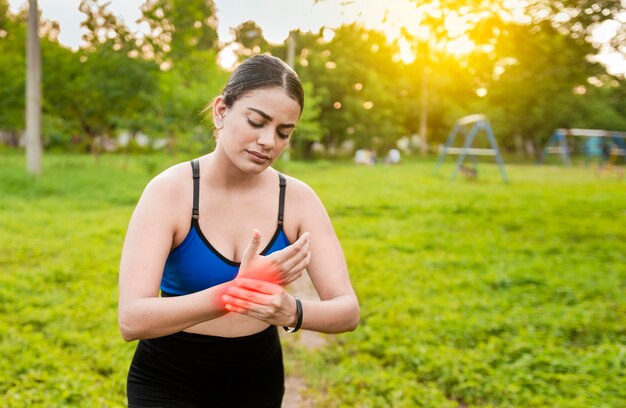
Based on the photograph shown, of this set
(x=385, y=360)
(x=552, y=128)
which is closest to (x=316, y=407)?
(x=385, y=360)

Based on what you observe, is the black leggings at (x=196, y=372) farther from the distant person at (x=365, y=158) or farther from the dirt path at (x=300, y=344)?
the distant person at (x=365, y=158)

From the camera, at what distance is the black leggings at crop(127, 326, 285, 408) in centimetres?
196

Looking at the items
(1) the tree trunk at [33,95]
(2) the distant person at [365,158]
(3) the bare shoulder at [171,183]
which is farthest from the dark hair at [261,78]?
(2) the distant person at [365,158]

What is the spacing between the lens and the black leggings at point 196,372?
1960 mm

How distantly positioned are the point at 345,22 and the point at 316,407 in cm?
246

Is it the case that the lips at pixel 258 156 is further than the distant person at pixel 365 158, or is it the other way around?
the distant person at pixel 365 158

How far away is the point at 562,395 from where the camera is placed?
429 centimetres

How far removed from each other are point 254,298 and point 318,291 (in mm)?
437

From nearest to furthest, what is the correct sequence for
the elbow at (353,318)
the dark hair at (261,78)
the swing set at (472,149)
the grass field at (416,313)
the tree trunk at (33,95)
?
the dark hair at (261,78), the elbow at (353,318), the grass field at (416,313), the tree trunk at (33,95), the swing set at (472,149)

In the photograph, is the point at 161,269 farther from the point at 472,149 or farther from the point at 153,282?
the point at 472,149

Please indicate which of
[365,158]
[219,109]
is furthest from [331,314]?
[365,158]

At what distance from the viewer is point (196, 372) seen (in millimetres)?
1974

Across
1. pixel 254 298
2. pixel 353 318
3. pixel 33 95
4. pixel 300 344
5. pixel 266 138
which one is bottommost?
pixel 300 344

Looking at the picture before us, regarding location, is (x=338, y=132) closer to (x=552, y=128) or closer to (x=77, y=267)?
(x=552, y=128)
